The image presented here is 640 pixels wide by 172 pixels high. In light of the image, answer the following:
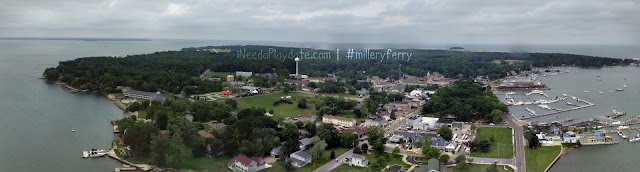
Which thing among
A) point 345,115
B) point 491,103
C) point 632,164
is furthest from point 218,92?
point 632,164

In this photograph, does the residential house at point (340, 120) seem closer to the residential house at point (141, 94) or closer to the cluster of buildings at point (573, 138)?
the cluster of buildings at point (573, 138)

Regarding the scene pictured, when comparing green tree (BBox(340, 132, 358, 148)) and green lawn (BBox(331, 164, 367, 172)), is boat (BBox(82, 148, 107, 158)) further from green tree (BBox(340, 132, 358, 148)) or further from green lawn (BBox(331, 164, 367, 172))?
green tree (BBox(340, 132, 358, 148))

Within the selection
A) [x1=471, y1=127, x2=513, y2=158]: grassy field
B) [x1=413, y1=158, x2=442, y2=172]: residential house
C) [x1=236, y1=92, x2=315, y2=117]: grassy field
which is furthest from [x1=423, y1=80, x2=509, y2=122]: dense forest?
[x1=413, y1=158, x2=442, y2=172]: residential house

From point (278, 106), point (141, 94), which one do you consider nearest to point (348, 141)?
point (278, 106)

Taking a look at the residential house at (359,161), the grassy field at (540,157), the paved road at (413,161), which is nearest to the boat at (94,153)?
the residential house at (359,161)

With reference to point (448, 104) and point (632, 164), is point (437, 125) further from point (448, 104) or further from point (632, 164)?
point (632, 164)
